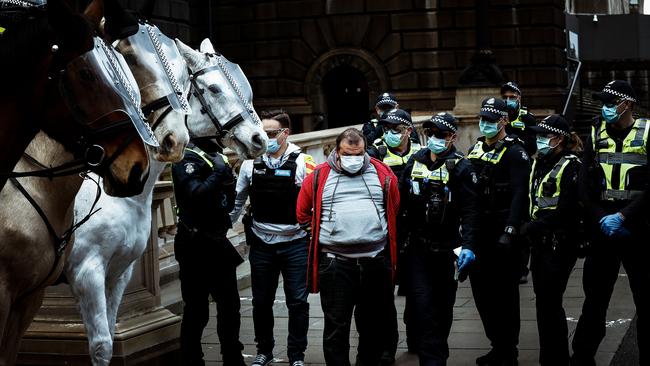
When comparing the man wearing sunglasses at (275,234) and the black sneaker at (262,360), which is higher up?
the man wearing sunglasses at (275,234)

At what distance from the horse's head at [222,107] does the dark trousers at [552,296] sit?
2.16m

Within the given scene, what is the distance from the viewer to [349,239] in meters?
8.11

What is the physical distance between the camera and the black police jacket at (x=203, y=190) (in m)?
8.59

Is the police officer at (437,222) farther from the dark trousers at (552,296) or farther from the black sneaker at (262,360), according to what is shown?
the black sneaker at (262,360)

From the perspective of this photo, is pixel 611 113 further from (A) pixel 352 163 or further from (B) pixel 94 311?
(B) pixel 94 311

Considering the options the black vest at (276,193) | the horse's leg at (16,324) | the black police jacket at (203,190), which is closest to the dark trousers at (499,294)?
the black vest at (276,193)

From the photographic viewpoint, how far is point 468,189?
868 cm

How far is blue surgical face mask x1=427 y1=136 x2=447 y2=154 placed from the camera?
28.7 ft

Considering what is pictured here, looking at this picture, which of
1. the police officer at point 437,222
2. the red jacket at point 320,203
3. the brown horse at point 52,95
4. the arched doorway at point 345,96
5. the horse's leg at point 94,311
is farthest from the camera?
the arched doorway at point 345,96

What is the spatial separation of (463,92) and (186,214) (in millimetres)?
16499

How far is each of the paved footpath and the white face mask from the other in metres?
1.95

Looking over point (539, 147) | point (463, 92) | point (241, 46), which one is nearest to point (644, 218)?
point (539, 147)

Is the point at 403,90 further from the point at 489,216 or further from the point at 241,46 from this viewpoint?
the point at 489,216

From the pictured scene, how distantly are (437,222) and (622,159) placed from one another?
1.37 metres
